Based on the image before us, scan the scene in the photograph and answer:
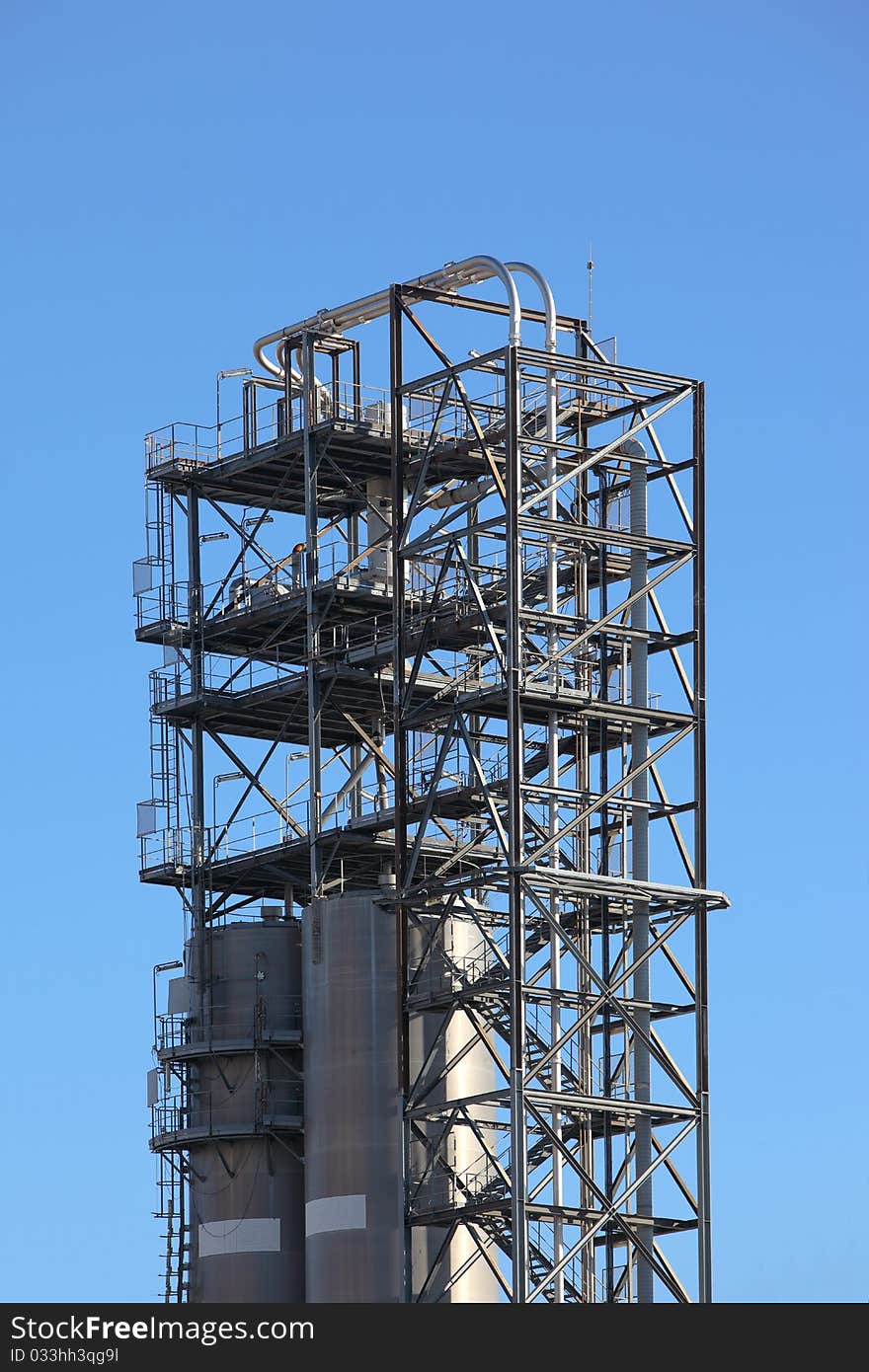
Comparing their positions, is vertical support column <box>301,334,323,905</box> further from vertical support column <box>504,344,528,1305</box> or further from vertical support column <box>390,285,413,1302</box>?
vertical support column <box>504,344,528,1305</box>

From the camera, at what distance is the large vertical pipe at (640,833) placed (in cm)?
10731

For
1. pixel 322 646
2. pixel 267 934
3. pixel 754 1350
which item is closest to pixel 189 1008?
pixel 267 934

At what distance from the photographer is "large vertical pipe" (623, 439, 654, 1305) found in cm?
10731

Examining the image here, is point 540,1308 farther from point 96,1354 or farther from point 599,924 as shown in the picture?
point 599,924

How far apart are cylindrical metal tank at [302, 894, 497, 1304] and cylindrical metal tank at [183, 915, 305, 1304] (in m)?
2.22

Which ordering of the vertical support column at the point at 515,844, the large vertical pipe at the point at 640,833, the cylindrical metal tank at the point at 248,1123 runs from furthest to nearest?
1. the cylindrical metal tank at the point at 248,1123
2. the large vertical pipe at the point at 640,833
3. the vertical support column at the point at 515,844

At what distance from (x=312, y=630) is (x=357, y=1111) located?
568 inches

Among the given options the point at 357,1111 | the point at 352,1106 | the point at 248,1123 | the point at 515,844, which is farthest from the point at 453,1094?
the point at 515,844

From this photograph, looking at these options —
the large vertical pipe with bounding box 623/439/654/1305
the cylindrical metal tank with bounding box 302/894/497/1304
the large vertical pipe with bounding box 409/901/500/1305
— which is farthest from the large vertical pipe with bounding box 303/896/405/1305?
the large vertical pipe with bounding box 623/439/654/1305

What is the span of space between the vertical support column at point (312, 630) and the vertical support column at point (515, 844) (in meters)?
8.14

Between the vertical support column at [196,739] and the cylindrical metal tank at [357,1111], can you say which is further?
the vertical support column at [196,739]

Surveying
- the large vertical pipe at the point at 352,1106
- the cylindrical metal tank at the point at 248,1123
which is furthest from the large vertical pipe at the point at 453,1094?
the cylindrical metal tank at the point at 248,1123

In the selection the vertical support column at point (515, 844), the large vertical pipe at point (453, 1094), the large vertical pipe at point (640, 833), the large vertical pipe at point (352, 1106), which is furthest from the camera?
the large vertical pipe at point (352, 1106)

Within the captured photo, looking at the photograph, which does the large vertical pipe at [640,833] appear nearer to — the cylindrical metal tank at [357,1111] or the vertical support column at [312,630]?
the cylindrical metal tank at [357,1111]
